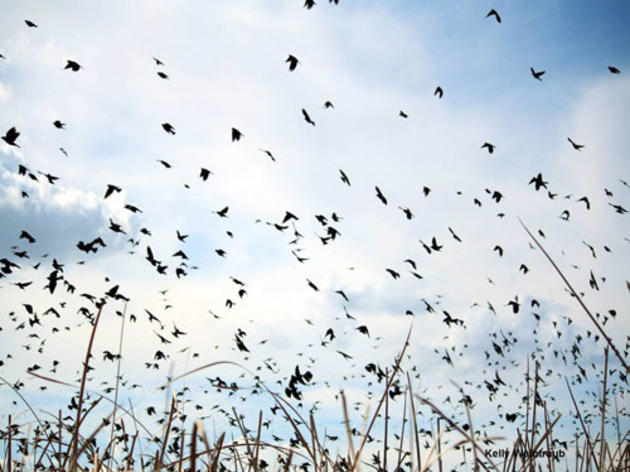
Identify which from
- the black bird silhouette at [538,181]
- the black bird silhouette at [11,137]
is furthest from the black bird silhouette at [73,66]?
the black bird silhouette at [538,181]

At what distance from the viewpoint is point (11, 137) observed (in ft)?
66.4

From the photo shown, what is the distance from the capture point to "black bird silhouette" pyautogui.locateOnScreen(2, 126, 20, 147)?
19891 millimetres

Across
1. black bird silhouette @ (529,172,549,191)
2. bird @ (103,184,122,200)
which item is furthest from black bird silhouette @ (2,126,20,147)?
black bird silhouette @ (529,172,549,191)

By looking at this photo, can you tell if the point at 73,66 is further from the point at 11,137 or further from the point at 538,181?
the point at 538,181

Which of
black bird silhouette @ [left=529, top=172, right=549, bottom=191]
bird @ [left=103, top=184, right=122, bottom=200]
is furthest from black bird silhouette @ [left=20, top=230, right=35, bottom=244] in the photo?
black bird silhouette @ [left=529, top=172, right=549, bottom=191]

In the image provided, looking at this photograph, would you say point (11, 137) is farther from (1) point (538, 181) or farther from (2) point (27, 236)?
(1) point (538, 181)

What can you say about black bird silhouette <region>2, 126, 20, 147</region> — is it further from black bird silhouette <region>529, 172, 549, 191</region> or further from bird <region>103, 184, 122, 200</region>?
black bird silhouette <region>529, 172, 549, 191</region>

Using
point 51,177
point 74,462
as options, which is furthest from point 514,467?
point 51,177

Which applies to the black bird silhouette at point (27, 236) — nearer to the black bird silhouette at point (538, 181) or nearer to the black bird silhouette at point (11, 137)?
the black bird silhouette at point (11, 137)

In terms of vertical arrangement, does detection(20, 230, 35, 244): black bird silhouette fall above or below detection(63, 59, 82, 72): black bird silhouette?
below

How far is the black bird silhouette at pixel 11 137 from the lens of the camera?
19.9 meters

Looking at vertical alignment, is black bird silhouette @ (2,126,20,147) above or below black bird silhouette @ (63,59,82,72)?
below

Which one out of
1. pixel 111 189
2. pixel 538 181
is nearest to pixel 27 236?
pixel 111 189

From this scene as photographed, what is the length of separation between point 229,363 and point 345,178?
19486 mm
